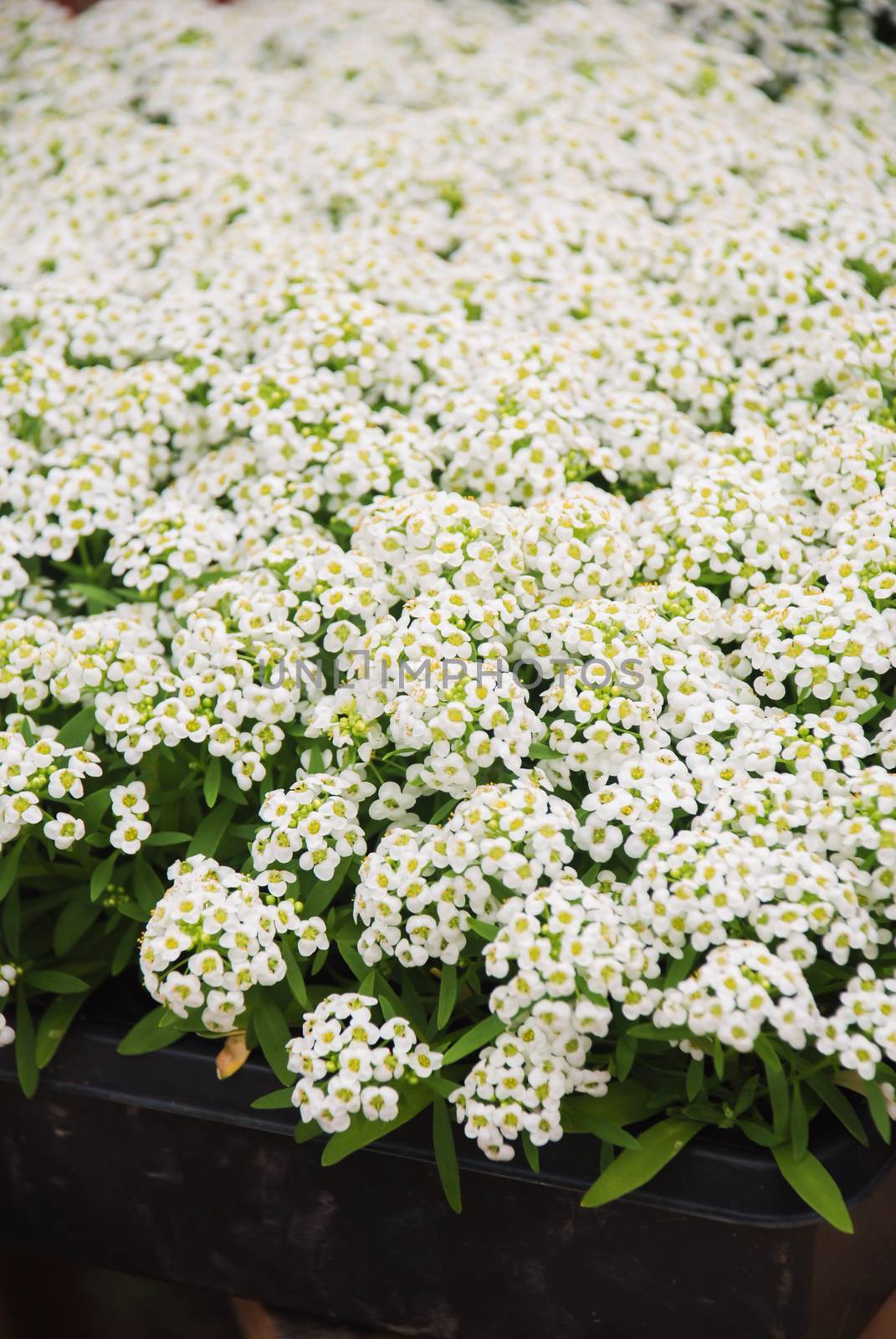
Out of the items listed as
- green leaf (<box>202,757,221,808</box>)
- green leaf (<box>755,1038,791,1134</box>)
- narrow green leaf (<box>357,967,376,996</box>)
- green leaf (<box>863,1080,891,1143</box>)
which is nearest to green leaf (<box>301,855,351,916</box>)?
narrow green leaf (<box>357,967,376,996</box>)

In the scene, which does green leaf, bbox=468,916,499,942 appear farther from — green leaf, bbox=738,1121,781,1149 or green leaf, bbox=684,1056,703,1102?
green leaf, bbox=738,1121,781,1149

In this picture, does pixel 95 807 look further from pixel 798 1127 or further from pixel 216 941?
pixel 798 1127

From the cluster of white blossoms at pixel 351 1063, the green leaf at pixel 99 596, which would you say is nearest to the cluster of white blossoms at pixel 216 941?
the cluster of white blossoms at pixel 351 1063

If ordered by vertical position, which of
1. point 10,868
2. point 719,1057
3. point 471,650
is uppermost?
point 471,650

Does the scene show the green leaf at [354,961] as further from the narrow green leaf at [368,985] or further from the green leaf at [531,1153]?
the green leaf at [531,1153]

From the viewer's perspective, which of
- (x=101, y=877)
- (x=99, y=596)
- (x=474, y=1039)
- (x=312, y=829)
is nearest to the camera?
(x=474, y=1039)

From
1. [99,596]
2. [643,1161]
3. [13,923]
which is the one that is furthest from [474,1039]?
[99,596]

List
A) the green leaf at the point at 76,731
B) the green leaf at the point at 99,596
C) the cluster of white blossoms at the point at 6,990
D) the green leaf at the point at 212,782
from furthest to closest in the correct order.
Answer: the green leaf at the point at 99,596, the green leaf at the point at 76,731, the green leaf at the point at 212,782, the cluster of white blossoms at the point at 6,990
